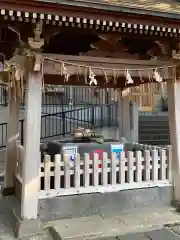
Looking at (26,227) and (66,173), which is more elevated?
(66,173)

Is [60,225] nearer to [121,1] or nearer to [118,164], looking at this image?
[118,164]

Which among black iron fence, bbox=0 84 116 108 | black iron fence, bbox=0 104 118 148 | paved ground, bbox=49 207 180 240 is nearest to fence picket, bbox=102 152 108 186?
paved ground, bbox=49 207 180 240

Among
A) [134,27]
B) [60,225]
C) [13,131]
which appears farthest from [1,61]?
[60,225]

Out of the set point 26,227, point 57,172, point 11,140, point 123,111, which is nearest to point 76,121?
point 123,111

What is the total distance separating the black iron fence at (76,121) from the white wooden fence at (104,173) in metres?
6.99

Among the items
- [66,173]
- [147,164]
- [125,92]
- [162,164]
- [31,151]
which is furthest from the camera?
[125,92]

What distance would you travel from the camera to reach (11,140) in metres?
7.45

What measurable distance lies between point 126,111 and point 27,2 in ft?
17.5

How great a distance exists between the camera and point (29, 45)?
529cm

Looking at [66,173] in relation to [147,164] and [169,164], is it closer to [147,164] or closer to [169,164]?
[147,164]

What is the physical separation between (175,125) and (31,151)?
3.12 m

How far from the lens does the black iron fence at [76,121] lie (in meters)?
13.6

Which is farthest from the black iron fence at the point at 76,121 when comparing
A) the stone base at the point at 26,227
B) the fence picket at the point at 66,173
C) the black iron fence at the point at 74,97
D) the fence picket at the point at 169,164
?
the stone base at the point at 26,227

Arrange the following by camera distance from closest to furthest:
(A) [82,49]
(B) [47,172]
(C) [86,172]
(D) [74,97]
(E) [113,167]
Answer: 1. (B) [47,172]
2. (C) [86,172]
3. (E) [113,167]
4. (A) [82,49]
5. (D) [74,97]
